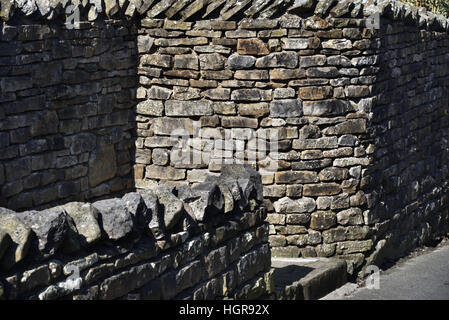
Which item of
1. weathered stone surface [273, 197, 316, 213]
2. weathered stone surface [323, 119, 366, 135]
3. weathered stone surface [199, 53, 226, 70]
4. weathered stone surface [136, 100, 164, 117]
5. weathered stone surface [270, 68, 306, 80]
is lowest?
weathered stone surface [273, 197, 316, 213]

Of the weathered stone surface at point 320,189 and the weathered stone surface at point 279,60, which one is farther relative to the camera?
the weathered stone surface at point 320,189

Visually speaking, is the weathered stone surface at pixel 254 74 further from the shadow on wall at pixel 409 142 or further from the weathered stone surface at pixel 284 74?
the shadow on wall at pixel 409 142

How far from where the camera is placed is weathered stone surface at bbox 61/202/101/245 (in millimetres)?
4570

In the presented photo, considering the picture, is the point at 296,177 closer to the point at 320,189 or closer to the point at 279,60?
Result: the point at 320,189

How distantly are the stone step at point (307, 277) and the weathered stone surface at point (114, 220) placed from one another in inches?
85.4

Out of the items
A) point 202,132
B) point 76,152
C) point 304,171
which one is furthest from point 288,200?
point 76,152

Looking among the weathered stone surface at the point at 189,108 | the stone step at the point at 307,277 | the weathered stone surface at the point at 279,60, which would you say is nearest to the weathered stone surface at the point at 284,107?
the weathered stone surface at the point at 279,60

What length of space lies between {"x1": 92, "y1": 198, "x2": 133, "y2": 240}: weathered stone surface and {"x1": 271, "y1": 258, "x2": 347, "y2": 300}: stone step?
217 centimetres

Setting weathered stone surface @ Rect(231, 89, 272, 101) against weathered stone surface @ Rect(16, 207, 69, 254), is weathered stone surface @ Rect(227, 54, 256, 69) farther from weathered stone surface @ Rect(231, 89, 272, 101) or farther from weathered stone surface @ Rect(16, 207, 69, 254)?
weathered stone surface @ Rect(16, 207, 69, 254)

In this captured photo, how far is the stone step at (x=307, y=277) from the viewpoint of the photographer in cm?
714

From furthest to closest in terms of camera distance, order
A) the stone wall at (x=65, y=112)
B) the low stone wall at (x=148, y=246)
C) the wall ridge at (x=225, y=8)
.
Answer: the wall ridge at (x=225, y=8) → the stone wall at (x=65, y=112) → the low stone wall at (x=148, y=246)

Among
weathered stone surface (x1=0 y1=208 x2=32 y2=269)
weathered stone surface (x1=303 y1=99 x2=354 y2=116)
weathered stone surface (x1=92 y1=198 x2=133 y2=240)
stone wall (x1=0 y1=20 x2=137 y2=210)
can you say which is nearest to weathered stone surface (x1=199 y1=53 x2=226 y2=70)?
stone wall (x1=0 y1=20 x2=137 y2=210)

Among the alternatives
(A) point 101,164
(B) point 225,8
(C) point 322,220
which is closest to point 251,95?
(B) point 225,8

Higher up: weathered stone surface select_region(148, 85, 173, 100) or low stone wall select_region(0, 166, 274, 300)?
weathered stone surface select_region(148, 85, 173, 100)
